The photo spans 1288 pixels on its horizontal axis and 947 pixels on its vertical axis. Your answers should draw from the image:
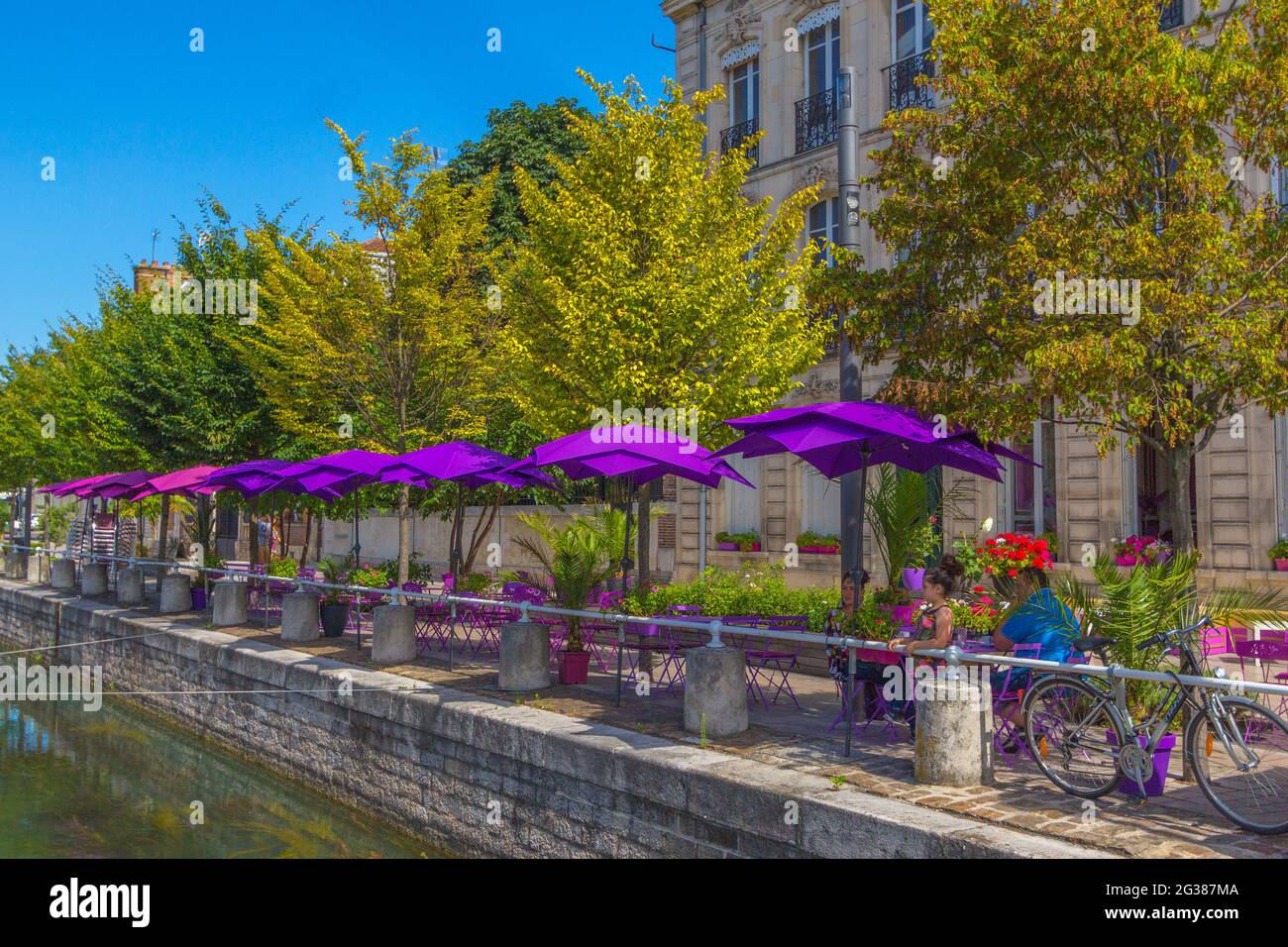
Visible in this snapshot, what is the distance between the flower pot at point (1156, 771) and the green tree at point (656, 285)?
7.30m

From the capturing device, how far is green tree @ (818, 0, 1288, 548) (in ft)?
25.0

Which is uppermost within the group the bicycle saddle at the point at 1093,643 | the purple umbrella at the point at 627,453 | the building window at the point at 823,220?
the building window at the point at 823,220

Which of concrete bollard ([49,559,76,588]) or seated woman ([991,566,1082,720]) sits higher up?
seated woman ([991,566,1082,720])

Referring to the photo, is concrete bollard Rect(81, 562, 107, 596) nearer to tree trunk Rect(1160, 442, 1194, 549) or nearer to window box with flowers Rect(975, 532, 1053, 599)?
window box with flowers Rect(975, 532, 1053, 599)

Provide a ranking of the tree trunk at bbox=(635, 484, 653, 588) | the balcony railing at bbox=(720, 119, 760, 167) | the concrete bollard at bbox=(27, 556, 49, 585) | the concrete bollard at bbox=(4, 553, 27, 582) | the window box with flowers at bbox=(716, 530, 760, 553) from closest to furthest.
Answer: the tree trunk at bbox=(635, 484, 653, 588)
the window box with flowers at bbox=(716, 530, 760, 553)
the balcony railing at bbox=(720, 119, 760, 167)
the concrete bollard at bbox=(27, 556, 49, 585)
the concrete bollard at bbox=(4, 553, 27, 582)

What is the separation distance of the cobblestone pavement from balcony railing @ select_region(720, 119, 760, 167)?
1530 cm

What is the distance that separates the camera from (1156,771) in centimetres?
628

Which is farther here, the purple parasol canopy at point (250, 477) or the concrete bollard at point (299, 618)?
the purple parasol canopy at point (250, 477)

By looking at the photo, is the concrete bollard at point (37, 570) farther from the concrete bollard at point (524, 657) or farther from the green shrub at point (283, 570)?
the concrete bollard at point (524, 657)

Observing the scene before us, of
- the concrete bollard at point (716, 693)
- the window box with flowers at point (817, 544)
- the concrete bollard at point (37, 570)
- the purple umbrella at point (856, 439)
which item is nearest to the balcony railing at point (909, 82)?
the window box with flowers at point (817, 544)

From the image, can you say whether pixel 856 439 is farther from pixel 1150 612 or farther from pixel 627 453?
pixel 627 453

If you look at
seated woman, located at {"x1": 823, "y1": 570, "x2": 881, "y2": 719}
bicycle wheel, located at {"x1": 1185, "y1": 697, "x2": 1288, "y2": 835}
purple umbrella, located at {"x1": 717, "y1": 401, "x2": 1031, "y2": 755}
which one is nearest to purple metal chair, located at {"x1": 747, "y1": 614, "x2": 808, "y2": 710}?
seated woman, located at {"x1": 823, "y1": 570, "x2": 881, "y2": 719}

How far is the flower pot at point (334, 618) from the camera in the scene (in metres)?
15.2
